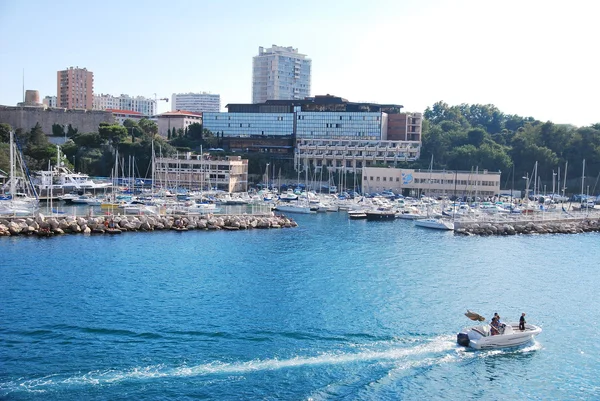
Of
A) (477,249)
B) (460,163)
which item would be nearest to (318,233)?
(477,249)

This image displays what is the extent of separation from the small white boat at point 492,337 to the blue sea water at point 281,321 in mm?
253

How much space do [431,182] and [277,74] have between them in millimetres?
57270

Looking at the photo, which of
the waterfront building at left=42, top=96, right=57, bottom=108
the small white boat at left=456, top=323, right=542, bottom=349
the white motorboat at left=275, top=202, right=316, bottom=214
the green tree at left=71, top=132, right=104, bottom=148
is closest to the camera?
the small white boat at left=456, top=323, right=542, bottom=349

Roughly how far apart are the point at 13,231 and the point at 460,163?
42.4 meters

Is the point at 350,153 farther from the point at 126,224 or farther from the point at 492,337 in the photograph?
the point at 492,337

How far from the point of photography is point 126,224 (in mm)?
33750

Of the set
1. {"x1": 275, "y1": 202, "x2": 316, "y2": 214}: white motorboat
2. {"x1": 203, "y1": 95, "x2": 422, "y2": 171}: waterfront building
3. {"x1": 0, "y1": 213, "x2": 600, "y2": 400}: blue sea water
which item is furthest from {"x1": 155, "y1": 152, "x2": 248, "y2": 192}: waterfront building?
{"x1": 0, "y1": 213, "x2": 600, "y2": 400}: blue sea water

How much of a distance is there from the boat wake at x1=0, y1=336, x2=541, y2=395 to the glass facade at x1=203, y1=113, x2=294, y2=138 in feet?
181

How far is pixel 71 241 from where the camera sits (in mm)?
29500

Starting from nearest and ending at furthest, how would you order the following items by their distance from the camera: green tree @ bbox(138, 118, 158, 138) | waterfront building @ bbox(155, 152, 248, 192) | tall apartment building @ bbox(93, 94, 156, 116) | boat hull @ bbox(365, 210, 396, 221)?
1. boat hull @ bbox(365, 210, 396, 221)
2. waterfront building @ bbox(155, 152, 248, 192)
3. green tree @ bbox(138, 118, 158, 138)
4. tall apartment building @ bbox(93, 94, 156, 116)

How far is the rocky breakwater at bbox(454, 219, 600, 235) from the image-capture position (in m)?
37.7

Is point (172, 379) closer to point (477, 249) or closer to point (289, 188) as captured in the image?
point (477, 249)

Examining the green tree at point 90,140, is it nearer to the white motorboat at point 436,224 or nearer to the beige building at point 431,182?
the beige building at point 431,182

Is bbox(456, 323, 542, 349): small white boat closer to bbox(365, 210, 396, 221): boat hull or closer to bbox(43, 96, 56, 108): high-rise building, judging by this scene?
bbox(365, 210, 396, 221): boat hull
